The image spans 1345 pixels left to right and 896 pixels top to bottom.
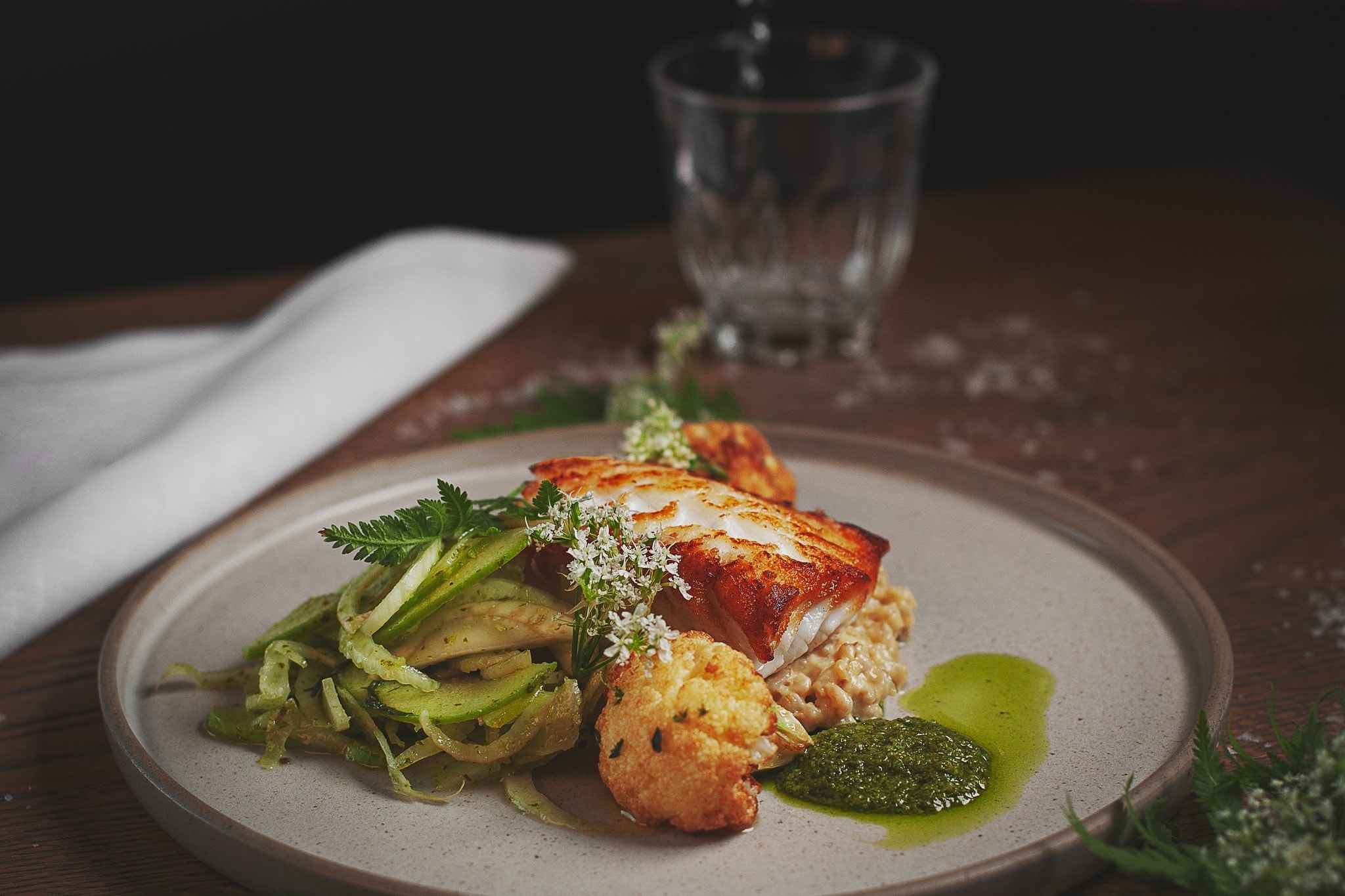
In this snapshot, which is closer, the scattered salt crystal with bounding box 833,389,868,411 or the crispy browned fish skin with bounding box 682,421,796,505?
the crispy browned fish skin with bounding box 682,421,796,505

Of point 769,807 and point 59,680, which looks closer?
point 769,807

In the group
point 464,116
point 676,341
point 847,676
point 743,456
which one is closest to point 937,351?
point 676,341

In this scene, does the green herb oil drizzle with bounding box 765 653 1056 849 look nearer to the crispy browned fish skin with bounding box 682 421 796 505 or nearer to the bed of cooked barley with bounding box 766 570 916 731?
the bed of cooked barley with bounding box 766 570 916 731

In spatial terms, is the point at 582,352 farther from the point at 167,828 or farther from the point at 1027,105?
the point at 1027,105

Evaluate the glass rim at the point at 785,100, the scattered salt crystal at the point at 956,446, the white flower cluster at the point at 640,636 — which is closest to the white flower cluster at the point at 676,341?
the glass rim at the point at 785,100

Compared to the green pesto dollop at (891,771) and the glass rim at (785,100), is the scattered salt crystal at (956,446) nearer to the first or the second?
the glass rim at (785,100)

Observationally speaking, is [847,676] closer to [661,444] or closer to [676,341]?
[661,444]

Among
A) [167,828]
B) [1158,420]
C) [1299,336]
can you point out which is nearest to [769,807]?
[167,828]

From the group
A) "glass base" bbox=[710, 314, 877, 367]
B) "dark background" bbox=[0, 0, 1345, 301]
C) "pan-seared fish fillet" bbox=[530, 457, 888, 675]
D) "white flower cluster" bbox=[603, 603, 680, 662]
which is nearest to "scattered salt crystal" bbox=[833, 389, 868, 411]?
"glass base" bbox=[710, 314, 877, 367]
